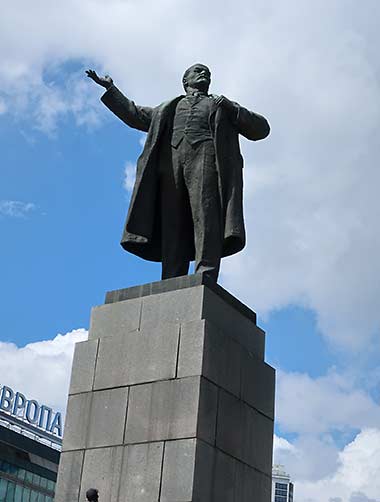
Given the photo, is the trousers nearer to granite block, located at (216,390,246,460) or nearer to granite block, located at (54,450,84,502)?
granite block, located at (216,390,246,460)

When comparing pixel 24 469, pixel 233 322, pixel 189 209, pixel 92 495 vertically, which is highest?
pixel 24 469

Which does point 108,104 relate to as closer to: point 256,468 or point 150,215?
point 150,215

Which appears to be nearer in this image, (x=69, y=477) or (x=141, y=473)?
(x=141, y=473)

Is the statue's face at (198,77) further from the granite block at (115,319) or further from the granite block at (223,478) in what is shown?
the granite block at (223,478)

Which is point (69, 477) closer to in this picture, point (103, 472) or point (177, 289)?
point (103, 472)

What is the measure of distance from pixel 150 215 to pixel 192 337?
286cm

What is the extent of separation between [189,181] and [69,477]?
512cm

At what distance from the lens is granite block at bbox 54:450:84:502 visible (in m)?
13.5

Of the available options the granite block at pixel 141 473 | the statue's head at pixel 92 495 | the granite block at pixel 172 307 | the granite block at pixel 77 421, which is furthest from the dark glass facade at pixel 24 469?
the statue's head at pixel 92 495

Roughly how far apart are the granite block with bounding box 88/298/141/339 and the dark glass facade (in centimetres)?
4423

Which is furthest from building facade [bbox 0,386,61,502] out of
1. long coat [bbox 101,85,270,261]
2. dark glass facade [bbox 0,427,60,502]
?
long coat [bbox 101,85,270,261]

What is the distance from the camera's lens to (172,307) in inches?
559

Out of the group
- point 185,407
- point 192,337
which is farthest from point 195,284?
point 185,407

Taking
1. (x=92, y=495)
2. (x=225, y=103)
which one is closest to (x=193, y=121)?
(x=225, y=103)
